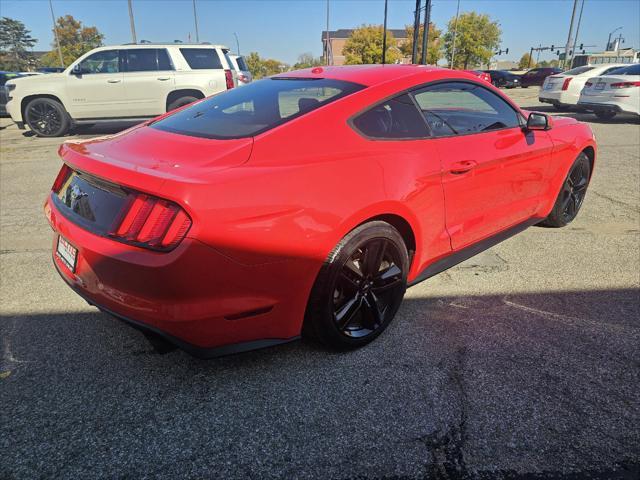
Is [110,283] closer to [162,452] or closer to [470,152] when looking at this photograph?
[162,452]

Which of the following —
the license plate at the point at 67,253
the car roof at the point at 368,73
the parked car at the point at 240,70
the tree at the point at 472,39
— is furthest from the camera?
the tree at the point at 472,39

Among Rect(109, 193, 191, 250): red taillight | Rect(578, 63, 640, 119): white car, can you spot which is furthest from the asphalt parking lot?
Rect(578, 63, 640, 119): white car

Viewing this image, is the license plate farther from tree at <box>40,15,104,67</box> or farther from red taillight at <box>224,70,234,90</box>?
tree at <box>40,15,104,67</box>

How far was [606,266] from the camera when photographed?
363 centimetres

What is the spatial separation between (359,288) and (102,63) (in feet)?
34.4

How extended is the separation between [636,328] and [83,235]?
3.10 metres

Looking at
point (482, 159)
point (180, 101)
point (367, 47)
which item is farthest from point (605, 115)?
point (367, 47)

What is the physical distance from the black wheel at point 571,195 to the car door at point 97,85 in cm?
969

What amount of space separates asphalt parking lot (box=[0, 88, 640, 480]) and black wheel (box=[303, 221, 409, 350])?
0.14m

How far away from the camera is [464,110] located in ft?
12.2

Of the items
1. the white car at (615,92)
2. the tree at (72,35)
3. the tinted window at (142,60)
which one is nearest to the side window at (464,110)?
the tinted window at (142,60)

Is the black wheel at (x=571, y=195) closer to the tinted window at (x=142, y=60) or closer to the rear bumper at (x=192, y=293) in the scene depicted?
the rear bumper at (x=192, y=293)

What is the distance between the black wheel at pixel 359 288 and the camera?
226 cm

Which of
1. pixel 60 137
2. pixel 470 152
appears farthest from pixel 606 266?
pixel 60 137
